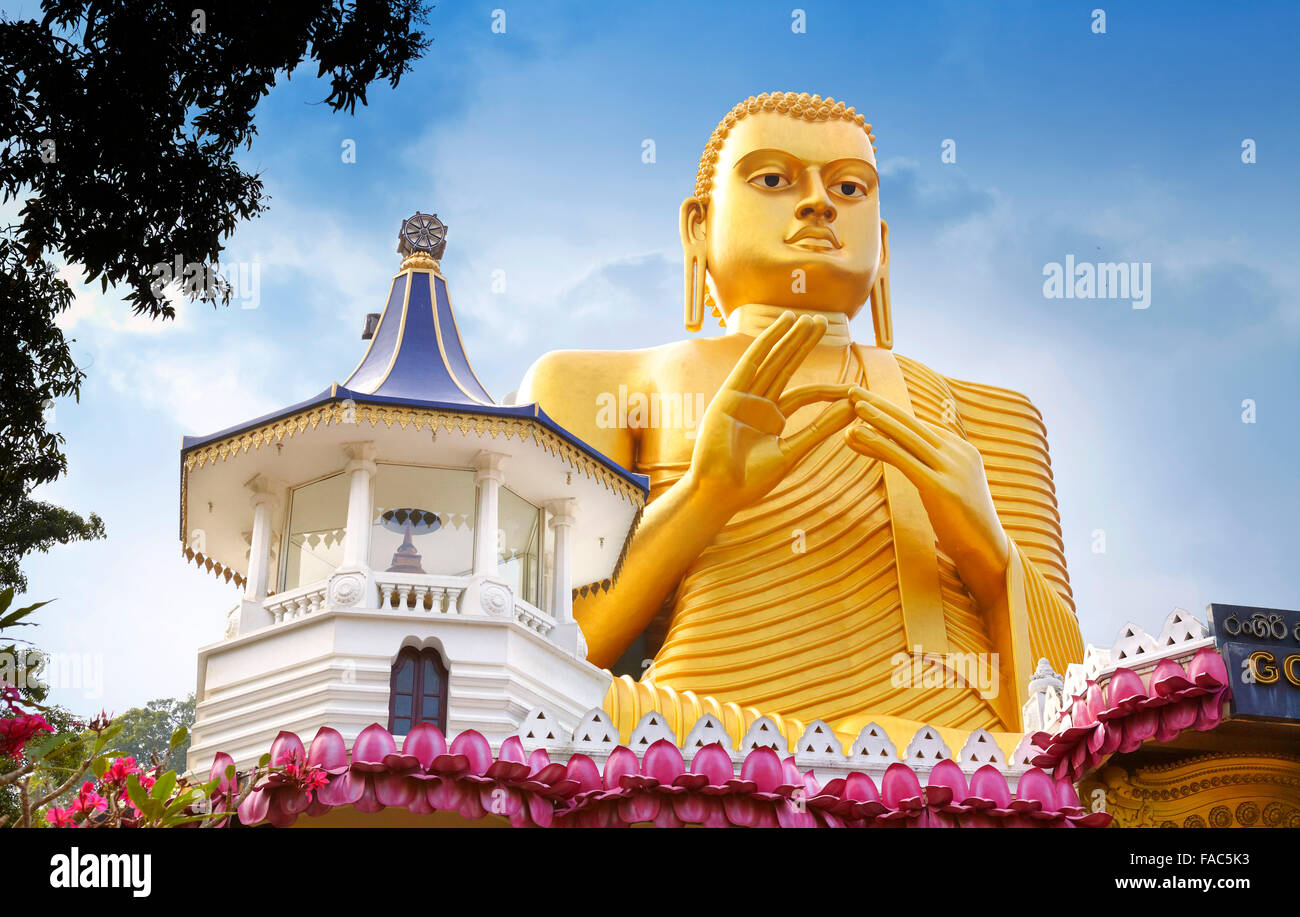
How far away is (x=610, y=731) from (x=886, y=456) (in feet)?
13.1

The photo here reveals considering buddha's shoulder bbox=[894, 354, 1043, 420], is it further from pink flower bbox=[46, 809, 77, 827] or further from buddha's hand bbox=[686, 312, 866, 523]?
pink flower bbox=[46, 809, 77, 827]

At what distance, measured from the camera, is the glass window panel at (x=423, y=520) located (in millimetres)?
10766

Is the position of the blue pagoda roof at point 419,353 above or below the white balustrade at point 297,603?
above

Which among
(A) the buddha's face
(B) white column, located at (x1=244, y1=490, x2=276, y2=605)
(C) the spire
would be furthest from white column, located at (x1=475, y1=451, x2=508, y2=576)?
(A) the buddha's face

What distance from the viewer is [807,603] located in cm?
1308

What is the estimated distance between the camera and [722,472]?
12555 mm

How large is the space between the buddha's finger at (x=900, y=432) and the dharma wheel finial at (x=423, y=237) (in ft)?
11.2

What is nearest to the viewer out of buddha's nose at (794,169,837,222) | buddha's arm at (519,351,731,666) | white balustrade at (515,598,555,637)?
white balustrade at (515,598,555,637)

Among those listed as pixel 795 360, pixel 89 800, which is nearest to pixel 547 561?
pixel 795 360

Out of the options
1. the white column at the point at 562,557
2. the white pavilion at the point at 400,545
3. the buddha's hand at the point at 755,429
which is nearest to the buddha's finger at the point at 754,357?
the buddha's hand at the point at 755,429

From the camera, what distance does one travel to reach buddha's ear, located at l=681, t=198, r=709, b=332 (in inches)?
605

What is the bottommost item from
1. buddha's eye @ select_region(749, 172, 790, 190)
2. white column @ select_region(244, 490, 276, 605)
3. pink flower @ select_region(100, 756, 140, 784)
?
pink flower @ select_region(100, 756, 140, 784)

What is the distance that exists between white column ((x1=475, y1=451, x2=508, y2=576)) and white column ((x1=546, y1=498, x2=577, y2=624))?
62 cm

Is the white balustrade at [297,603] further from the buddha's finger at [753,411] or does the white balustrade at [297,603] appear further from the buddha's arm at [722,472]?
the buddha's finger at [753,411]
